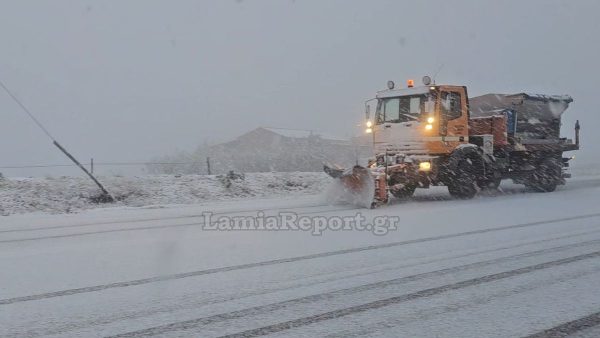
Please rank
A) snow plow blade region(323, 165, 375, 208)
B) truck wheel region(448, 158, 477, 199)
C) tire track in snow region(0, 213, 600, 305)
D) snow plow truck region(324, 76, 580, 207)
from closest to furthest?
tire track in snow region(0, 213, 600, 305)
snow plow blade region(323, 165, 375, 208)
snow plow truck region(324, 76, 580, 207)
truck wheel region(448, 158, 477, 199)

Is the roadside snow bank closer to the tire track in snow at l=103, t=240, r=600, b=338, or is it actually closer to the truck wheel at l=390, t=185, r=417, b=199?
the truck wheel at l=390, t=185, r=417, b=199

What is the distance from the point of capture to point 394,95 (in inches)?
540

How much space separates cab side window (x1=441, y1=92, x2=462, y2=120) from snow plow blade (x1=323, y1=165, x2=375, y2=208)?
243 centimetres

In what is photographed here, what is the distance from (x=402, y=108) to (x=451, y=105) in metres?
1.13

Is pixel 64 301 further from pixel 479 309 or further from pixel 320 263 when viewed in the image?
pixel 479 309

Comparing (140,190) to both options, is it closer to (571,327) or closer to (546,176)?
(546,176)

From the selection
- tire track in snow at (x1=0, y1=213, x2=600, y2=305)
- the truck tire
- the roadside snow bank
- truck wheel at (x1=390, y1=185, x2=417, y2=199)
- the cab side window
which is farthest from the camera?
the truck tire

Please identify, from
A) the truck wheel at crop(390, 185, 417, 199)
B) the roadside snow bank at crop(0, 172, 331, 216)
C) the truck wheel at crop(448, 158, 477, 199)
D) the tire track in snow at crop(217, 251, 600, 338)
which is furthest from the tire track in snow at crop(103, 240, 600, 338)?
the roadside snow bank at crop(0, 172, 331, 216)

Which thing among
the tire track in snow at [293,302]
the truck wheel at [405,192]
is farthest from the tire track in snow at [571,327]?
the truck wheel at [405,192]

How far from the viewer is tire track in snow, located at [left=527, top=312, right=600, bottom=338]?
392 cm

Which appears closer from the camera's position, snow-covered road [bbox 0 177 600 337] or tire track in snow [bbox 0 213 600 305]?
snow-covered road [bbox 0 177 600 337]

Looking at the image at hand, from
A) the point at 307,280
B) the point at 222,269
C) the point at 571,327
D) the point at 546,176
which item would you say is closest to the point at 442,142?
the point at 546,176

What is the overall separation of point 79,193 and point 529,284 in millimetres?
12896

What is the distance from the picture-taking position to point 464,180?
1384 cm
